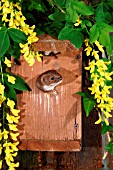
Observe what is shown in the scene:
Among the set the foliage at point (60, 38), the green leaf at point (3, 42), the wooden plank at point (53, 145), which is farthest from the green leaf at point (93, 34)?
the wooden plank at point (53, 145)

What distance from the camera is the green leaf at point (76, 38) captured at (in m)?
1.38

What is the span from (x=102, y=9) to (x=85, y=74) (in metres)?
0.33

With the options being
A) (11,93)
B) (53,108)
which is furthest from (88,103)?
(11,93)

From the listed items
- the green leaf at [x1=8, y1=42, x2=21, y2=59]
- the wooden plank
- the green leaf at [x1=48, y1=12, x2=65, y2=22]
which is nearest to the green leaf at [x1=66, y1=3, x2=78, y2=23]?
the green leaf at [x1=48, y1=12, x2=65, y2=22]

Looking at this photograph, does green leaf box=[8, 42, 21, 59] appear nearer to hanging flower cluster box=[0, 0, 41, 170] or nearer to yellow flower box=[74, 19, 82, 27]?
hanging flower cluster box=[0, 0, 41, 170]

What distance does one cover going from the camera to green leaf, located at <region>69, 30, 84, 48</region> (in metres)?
1.38

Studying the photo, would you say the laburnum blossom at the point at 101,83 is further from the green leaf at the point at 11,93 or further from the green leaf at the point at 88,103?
the green leaf at the point at 11,93

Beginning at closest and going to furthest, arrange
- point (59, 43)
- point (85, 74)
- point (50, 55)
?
1. point (59, 43)
2. point (50, 55)
3. point (85, 74)

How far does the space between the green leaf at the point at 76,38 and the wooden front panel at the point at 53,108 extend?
143mm

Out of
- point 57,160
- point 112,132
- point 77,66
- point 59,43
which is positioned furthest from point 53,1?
point 57,160

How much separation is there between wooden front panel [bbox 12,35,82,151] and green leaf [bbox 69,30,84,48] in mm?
143

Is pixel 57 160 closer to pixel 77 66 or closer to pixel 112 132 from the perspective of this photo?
pixel 112 132

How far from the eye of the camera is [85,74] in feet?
5.98

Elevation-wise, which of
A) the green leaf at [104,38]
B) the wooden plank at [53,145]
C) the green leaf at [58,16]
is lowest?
the wooden plank at [53,145]
